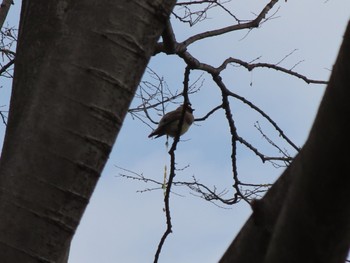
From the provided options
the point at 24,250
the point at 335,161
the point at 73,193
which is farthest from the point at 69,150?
the point at 335,161

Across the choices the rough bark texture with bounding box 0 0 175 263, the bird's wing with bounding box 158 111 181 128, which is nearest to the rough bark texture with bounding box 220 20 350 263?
the rough bark texture with bounding box 0 0 175 263

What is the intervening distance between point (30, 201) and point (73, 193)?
8cm

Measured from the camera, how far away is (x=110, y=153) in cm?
142

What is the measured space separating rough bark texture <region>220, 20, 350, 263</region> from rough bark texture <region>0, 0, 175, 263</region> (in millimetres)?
506

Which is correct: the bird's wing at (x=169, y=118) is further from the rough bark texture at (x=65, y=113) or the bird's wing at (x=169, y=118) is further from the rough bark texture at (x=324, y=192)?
the rough bark texture at (x=324, y=192)

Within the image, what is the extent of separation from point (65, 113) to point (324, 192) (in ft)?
1.97

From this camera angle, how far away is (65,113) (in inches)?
52.4

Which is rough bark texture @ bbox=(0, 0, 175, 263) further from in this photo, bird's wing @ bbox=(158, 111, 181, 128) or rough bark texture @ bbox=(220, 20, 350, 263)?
bird's wing @ bbox=(158, 111, 181, 128)

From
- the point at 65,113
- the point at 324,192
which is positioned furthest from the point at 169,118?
the point at 324,192

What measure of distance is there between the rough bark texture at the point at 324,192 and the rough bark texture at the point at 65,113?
506 millimetres

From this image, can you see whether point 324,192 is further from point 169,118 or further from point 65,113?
point 169,118

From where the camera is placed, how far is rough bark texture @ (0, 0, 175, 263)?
1.30 m

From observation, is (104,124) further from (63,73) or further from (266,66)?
(266,66)

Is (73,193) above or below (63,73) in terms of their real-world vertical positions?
below
